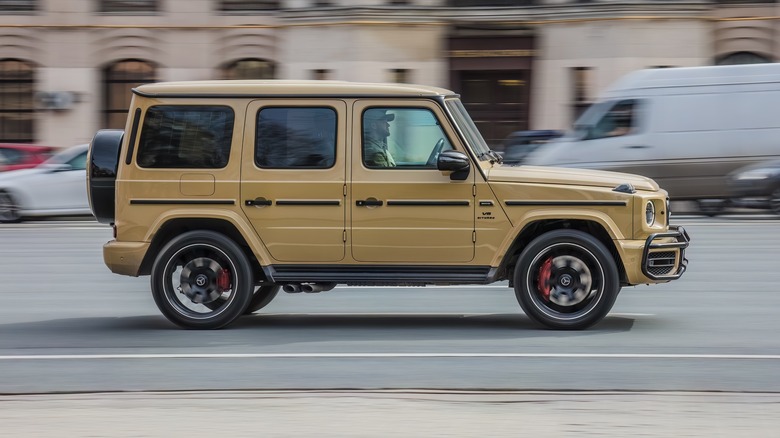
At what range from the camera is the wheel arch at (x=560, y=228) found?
9.10 m

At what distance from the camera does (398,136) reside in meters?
9.18

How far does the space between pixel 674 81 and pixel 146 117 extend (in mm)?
13721

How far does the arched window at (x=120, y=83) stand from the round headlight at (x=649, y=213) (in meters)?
26.9

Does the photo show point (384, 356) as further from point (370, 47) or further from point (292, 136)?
point (370, 47)

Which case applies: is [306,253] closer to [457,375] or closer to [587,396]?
[457,375]

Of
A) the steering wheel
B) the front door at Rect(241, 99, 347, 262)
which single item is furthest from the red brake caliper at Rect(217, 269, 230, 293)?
the steering wheel

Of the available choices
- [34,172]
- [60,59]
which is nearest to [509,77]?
[60,59]

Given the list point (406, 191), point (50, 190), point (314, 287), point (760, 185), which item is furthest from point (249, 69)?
point (406, 191)

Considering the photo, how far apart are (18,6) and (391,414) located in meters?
30.6

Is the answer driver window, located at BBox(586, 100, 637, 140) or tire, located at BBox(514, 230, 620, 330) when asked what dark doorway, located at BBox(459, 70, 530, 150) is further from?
tire, located at BBox(514, 230, 620, 330)

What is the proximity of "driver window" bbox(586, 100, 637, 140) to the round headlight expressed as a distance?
41.1 feet

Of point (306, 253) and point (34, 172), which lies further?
point (34, 172)

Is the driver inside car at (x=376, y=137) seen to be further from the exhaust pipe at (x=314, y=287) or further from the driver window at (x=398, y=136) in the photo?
the exhaust pipe at (x=314, y=287)

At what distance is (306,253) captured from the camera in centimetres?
922
